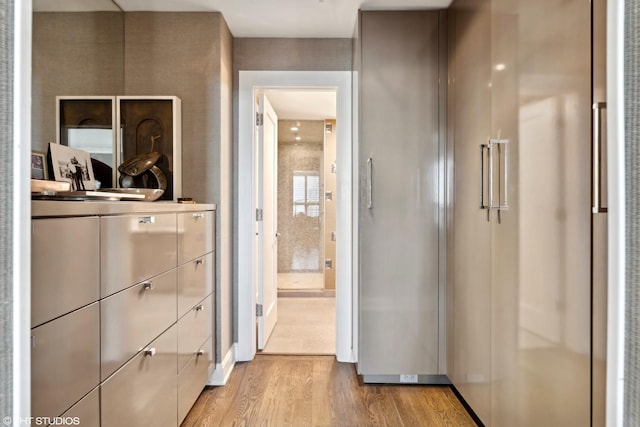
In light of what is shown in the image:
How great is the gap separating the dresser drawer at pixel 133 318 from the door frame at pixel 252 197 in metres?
1.16

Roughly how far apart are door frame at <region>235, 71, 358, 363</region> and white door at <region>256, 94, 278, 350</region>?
170mm

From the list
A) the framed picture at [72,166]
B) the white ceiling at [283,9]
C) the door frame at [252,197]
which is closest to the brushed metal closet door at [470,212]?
the white ceiling at [283,9]

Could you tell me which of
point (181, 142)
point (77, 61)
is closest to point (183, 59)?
point (181, 142)

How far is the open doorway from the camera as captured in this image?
17.1 ft

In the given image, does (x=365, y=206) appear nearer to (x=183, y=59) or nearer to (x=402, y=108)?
(x=402, y=108)

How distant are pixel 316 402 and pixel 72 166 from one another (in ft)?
5.85

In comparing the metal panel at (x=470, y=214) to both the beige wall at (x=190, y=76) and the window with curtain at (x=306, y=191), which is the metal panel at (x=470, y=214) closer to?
the beige wall at (x=190, y=76)

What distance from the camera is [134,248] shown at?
142 cm

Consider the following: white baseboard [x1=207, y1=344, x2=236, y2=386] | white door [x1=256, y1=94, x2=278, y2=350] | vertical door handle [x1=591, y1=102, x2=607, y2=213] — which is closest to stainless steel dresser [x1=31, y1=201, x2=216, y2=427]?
white baseboard [x1=207, y1=344, x2=236, y2=386]

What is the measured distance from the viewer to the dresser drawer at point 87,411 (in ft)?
3.50

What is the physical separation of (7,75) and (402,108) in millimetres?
2157

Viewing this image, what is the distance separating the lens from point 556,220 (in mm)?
1349

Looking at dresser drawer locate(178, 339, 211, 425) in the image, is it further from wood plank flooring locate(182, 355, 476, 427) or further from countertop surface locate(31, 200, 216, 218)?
countertop surface locate(31, 200, 216, 218)

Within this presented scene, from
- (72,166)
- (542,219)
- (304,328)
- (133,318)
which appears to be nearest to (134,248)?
(133,318)
